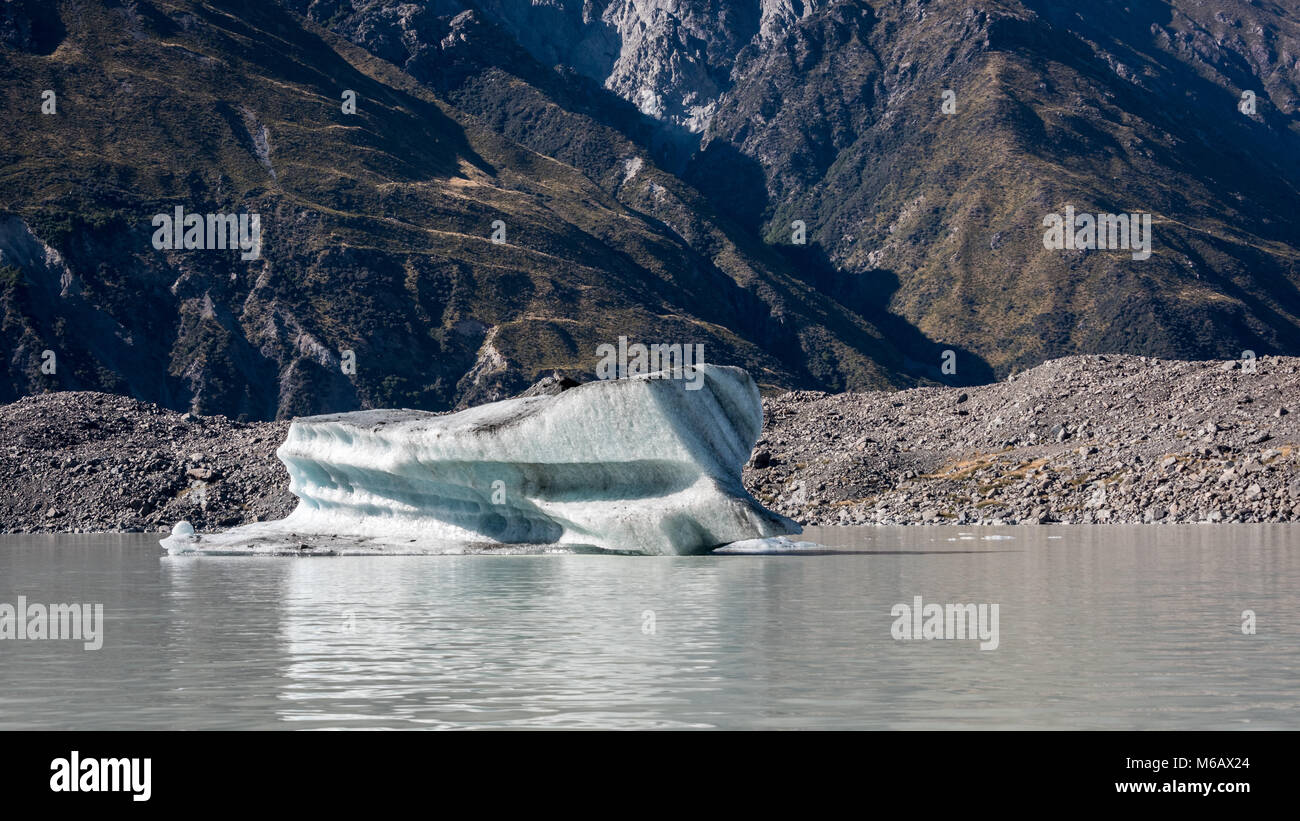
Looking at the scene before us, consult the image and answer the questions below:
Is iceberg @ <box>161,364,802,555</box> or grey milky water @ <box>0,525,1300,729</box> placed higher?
iceberg @ <box>161,364,802,555</box>

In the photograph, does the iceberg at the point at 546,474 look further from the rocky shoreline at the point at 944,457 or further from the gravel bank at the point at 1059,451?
the gravel bank at the point at 1059,451

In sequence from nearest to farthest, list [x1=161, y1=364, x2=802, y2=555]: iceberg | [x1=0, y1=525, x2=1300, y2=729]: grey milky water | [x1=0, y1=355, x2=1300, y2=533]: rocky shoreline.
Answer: [x1=0, y1=525, x2=1300, y2=729]: grey milky water
[x1=161, y1=364, x2=802, y2=555]: iceberg
[x1=0, y1=355, x2=1300, y2=533]: rocky shoreline

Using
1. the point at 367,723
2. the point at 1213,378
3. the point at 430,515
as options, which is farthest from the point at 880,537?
the point at 367,723

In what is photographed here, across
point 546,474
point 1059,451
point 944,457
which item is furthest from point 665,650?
point 944,457

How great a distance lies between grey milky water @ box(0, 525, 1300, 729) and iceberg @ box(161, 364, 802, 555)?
3965 millimetres

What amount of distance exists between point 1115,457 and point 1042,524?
26.3 feet

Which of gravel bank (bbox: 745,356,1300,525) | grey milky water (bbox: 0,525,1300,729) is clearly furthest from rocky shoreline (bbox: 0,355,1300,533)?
grey milky water (bbox: 0,525,1300,729)

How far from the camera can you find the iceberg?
44.8 meters

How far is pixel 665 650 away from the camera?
23281 mm

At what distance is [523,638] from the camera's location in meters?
25.3

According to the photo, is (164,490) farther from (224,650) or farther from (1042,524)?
(224,650)

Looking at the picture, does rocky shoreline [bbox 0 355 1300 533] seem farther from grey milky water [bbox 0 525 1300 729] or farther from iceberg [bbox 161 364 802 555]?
grey milky water [bbox 0 525 1300 729]

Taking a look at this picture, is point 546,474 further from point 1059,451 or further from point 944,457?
point 944,457

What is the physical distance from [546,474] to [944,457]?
1734 inches
